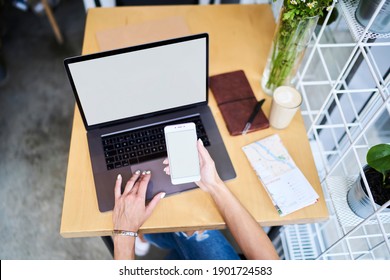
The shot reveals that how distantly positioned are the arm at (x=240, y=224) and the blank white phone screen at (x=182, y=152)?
0.04m

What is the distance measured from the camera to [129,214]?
89 cm

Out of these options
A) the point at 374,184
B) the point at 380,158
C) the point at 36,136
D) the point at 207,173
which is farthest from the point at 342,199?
the point at 36,136

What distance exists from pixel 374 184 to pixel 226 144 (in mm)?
409

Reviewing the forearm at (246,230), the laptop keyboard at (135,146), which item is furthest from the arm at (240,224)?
the laptop keyboard at (135,146)

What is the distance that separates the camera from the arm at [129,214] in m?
0.89

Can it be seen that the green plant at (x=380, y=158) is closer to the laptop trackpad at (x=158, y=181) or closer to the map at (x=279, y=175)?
the map at (x=279, y=175)

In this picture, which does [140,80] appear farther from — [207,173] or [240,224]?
[240,224]

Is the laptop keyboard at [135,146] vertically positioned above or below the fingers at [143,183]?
above


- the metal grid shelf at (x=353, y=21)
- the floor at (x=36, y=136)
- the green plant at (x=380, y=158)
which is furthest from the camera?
the floor at (x=36, y=136)

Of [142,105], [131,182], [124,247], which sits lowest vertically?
[124,247]

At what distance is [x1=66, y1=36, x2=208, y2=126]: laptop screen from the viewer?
2.83 feet

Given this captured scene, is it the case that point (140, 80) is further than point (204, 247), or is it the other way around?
point (204, 247)

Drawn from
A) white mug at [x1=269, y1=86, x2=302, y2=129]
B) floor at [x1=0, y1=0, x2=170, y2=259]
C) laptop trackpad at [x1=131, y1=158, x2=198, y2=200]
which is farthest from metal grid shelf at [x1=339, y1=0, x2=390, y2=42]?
floor at [x1=0, y1=0, x2=170, y2=259]

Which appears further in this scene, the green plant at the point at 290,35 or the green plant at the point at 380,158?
the green plant at the point at 290,35
